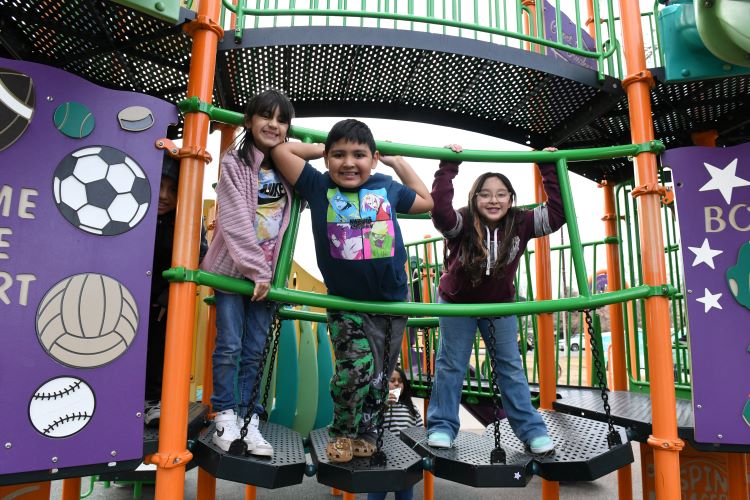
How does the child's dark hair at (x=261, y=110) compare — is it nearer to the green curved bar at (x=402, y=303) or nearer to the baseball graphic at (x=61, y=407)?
the green curved bar at (x=402, y=303)

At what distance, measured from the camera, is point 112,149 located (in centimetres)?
176

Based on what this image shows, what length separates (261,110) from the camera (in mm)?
2021

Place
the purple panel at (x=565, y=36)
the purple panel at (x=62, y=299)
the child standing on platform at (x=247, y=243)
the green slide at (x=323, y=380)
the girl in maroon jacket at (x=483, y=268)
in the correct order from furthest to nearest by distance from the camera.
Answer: the green slide at (x=323, y=380) < the purple panel at (x=565, y=36) < the girl in maroon jacket at (x=483, y=268) < the child standing on platform at (x=247, y=243) < the purple panel at (x=62, y=299)

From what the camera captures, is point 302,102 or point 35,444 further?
point 302,102

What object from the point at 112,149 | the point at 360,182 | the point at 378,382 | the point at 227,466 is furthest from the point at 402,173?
the point at 227,466

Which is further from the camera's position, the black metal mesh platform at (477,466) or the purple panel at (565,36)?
the purple panel at (565,36)

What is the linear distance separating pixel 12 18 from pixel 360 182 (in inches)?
62.2

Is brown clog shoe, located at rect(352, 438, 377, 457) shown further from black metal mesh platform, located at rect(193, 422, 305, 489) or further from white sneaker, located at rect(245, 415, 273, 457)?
white sneaker, located at rect(245, 415, 273, 457)

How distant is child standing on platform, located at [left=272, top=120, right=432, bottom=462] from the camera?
6.41 feet

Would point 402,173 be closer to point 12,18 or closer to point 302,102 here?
point 302,102

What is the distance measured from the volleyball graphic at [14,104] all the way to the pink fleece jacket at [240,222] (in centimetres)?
→ 65

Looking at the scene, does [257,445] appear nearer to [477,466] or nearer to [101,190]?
[477,466]

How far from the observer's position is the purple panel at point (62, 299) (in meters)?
1.56

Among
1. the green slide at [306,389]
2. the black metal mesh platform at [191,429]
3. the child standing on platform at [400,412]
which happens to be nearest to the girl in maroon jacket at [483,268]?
the child standing on platform at [400,412]
